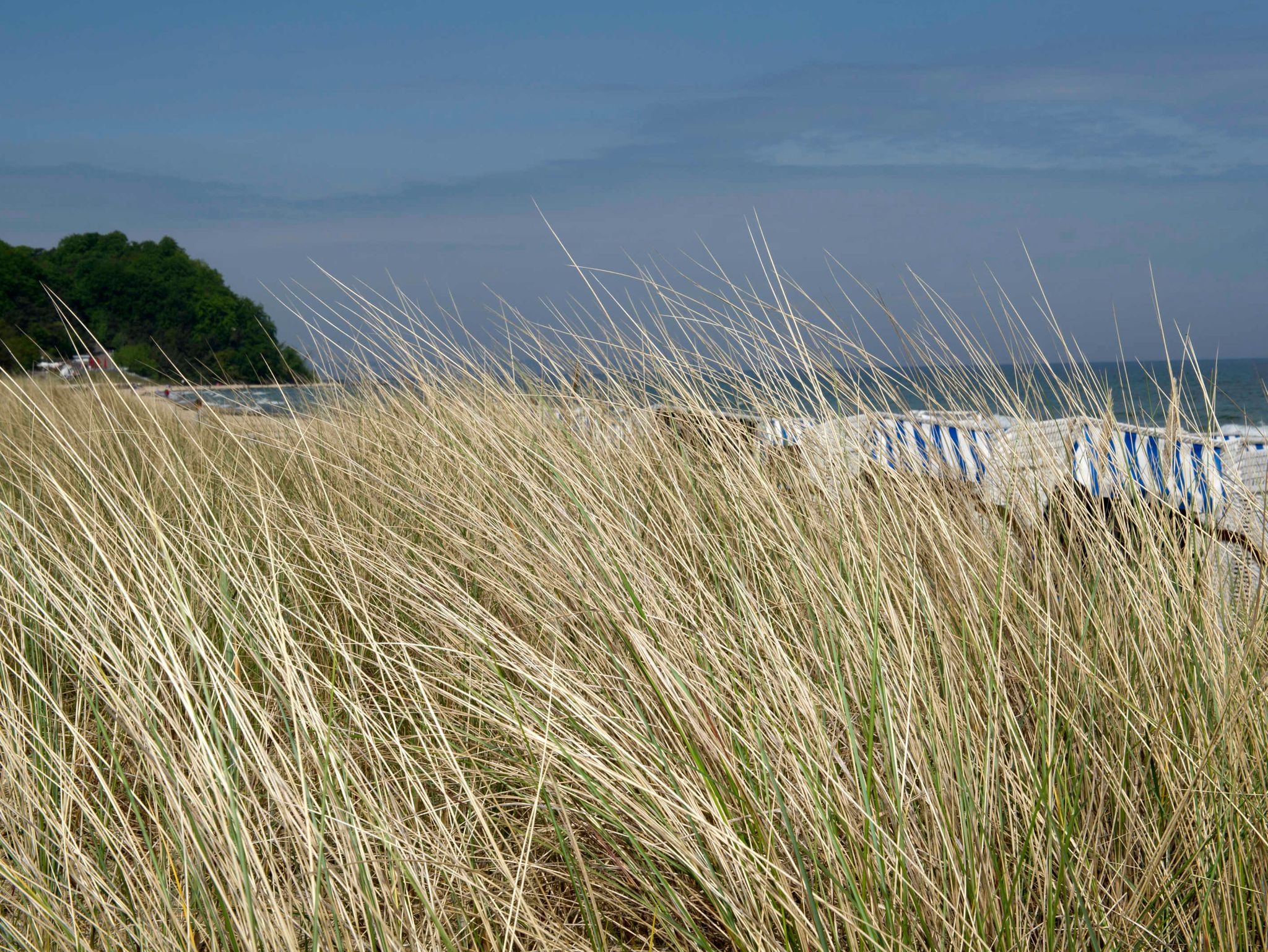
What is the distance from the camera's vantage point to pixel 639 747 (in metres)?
1.04

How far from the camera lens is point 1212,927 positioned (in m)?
1.02

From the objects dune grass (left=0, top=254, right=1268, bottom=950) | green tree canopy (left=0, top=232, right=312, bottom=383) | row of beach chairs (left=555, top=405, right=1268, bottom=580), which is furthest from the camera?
green tree canopy (left=0, top=232, right=312, bottom=383)

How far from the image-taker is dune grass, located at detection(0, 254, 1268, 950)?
912 millimetres

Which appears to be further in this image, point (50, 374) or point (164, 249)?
point (164, 249)

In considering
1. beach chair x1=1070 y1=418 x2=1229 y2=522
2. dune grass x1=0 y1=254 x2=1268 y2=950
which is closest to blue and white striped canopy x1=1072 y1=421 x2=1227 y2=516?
beach chair x1=1070 y1=418 x2=1229 y2=522

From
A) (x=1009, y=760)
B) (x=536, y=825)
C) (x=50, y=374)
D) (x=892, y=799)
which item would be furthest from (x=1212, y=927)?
(x=50, y=374)

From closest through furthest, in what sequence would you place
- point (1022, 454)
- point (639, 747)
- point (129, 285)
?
point (639, 747) → point (1022, 454) → point (129, 285)

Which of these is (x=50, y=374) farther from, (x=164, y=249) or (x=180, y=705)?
(x=164, y=249)

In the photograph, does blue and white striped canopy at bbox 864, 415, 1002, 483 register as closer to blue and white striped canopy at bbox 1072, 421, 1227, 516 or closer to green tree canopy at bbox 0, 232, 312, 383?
blue and white striped canopy at bbox 1072, 421, 1227, 516

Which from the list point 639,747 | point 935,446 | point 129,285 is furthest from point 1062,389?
point 129,285

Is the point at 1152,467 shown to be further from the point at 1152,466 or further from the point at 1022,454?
the point at 1022,454

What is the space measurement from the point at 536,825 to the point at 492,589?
0.44 meters

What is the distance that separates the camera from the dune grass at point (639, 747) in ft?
2.99

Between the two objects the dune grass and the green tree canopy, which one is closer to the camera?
the dune grass
